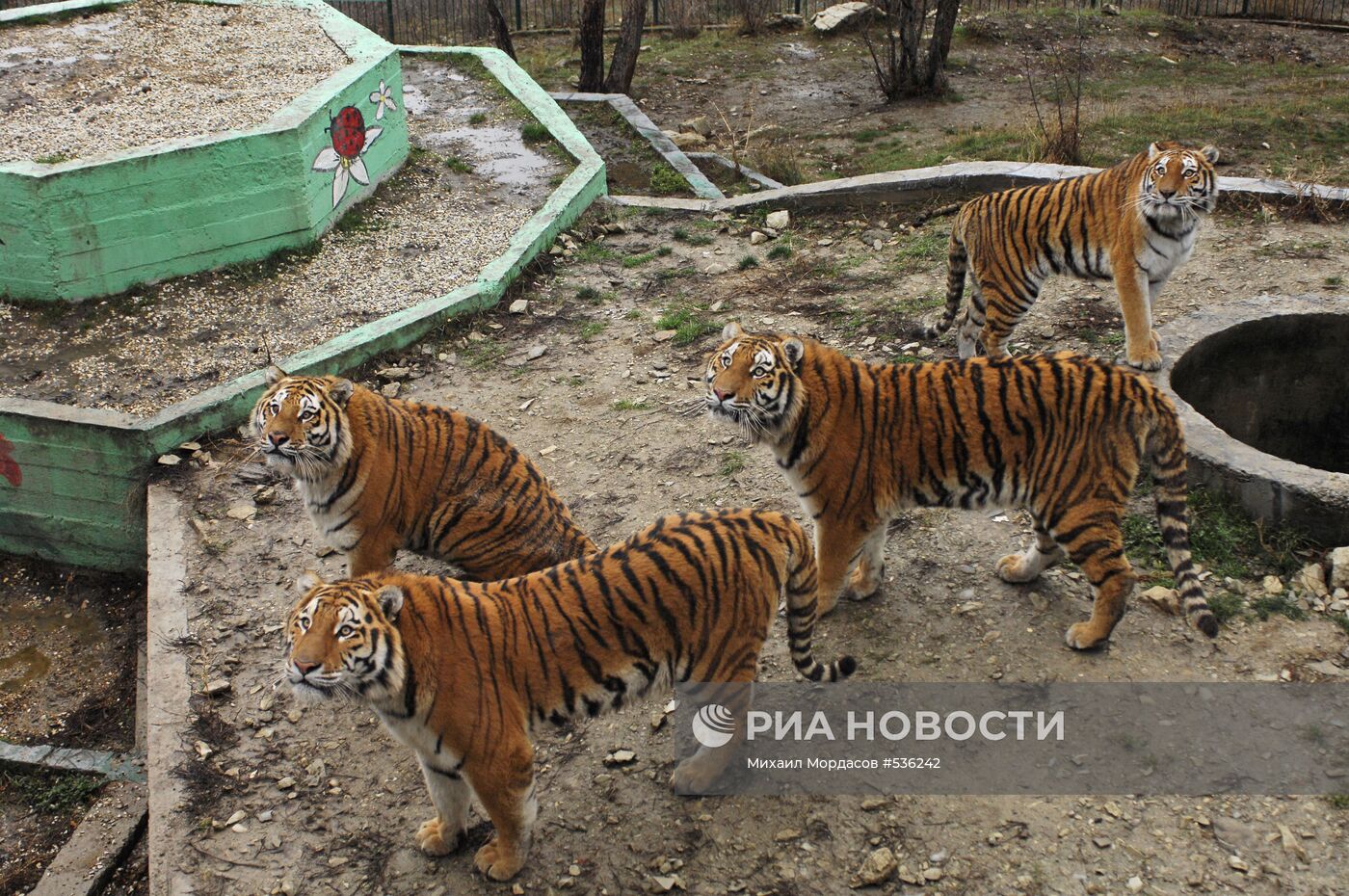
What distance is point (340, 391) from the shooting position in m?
4.54

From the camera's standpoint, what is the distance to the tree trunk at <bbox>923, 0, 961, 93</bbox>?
13266 millimetres

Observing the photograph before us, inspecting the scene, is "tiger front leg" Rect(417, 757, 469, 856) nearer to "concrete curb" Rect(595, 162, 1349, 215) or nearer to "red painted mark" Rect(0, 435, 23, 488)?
"red painted mark" Rect(0, 435, 23, 488)

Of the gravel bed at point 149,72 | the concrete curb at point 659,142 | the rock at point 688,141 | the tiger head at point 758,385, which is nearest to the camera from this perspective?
the tiger head at point 758,385

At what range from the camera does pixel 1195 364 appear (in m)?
5.98

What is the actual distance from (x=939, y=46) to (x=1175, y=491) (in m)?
10.1

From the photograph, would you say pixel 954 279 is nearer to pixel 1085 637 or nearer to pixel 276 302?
pixel 1085 637

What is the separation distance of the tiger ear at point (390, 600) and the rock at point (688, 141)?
359 inches

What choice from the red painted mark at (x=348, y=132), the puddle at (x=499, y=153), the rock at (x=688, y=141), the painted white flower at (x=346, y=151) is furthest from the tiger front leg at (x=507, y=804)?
the rock at (x=688, y=141)

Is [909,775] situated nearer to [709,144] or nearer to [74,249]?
[74,249]

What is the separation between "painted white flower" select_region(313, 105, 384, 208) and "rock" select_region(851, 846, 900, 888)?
629cm

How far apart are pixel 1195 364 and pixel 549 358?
146 inches

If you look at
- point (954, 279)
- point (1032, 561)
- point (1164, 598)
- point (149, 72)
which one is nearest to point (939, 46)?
point (954, 279)

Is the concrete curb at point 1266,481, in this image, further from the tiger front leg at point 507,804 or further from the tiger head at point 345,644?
the tiger head at point 345,644

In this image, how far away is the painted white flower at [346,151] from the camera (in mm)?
8328
